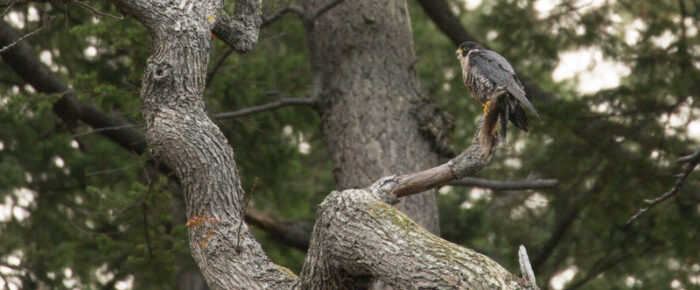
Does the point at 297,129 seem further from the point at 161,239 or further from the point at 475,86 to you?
the point at 475,86

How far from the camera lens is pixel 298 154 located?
9.26 m

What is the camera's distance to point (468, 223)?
9242 millimetres

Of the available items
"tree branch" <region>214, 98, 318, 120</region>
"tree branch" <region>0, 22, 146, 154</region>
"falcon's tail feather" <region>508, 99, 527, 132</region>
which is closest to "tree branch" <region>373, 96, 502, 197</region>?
"falcon's tail feather" <region>508, 99, 527, 132</region>

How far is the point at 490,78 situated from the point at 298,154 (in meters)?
4.32

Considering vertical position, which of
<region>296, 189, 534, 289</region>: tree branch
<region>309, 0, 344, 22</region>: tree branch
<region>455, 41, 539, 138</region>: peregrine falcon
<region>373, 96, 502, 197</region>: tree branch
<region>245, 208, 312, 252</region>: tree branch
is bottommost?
<region>296, 189, 534, 289</region>: tree branch

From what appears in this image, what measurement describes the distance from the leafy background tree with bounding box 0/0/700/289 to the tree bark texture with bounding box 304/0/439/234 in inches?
18.0

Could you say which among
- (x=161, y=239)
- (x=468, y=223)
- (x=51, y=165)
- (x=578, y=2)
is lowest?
(x=161, y=239)

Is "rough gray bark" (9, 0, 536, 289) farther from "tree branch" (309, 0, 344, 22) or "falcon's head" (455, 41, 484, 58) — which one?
"falcon's head" (455, 41, 484, 58)

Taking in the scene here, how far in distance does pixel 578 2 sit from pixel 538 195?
2.18m

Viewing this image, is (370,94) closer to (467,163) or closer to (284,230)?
(284,230)

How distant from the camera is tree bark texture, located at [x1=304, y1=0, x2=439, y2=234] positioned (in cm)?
630

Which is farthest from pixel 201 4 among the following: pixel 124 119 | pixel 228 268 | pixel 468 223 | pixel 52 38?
pixel 468 223

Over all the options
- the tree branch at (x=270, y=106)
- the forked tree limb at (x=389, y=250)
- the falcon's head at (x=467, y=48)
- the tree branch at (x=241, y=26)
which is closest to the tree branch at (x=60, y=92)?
the tree branch at (x=270, y=106)

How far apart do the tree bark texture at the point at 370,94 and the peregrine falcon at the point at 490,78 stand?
70cm
